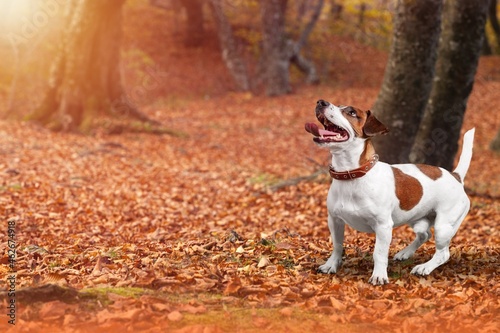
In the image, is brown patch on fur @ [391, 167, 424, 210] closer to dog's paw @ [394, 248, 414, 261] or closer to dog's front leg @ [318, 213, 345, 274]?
dog's front leg @ [318, 213, 345, 274]

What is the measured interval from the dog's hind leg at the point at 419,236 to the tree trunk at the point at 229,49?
19.6m

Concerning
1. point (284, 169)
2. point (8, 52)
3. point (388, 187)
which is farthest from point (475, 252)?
point (8, 52)

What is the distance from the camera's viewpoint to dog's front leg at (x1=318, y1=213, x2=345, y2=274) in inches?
220

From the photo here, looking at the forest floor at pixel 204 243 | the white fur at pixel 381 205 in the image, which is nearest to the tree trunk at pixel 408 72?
the forest floor at pixel 204 243

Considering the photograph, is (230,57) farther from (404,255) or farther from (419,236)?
(419,236)

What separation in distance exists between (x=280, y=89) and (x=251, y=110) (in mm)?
2995

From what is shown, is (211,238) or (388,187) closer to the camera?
(388,187)

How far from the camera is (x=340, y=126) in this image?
4969 millimetres

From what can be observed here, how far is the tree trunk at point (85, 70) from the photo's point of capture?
15.5 meters

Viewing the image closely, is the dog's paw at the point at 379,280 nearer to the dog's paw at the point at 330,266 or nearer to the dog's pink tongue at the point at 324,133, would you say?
the dog's paw at the point at 330,266

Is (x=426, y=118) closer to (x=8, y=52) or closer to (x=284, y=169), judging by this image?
(x=284, y=169)

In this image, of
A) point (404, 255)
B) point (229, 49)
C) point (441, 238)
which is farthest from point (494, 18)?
point (441, 238)

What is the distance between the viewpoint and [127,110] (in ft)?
55.2

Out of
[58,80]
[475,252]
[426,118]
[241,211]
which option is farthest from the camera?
[58,80]
